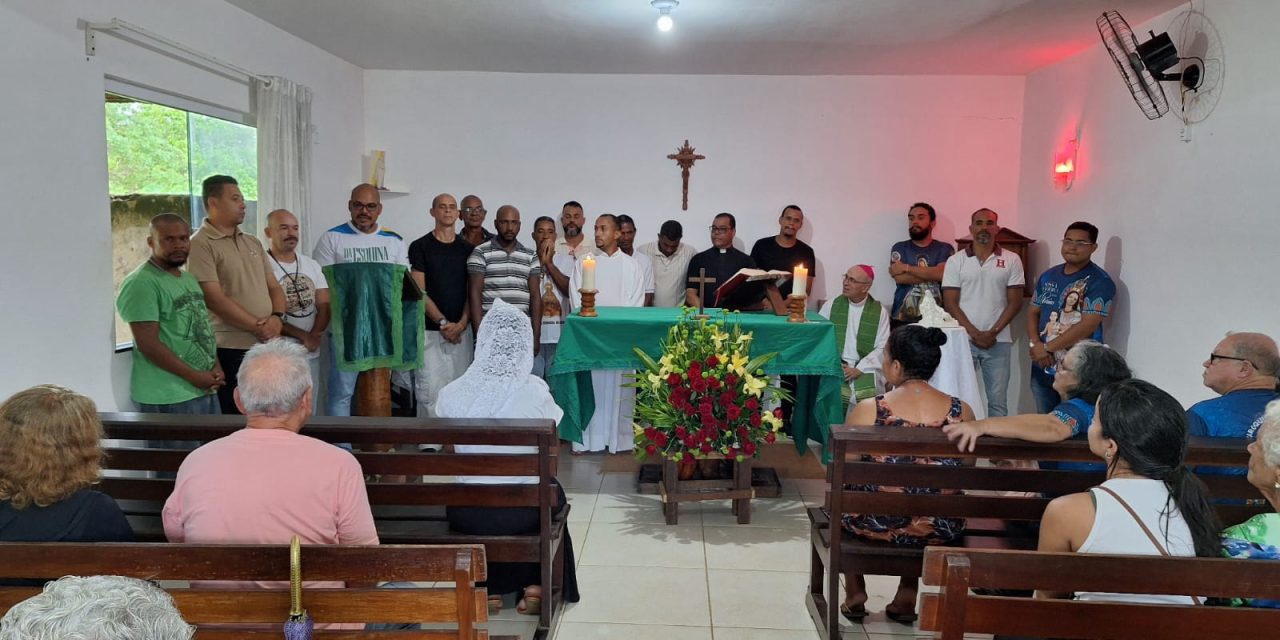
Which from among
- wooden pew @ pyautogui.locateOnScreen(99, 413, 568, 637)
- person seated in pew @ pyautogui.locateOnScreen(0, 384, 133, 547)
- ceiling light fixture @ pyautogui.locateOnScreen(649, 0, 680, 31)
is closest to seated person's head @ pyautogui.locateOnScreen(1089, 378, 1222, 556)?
wooden pew @ pyautogui.locateOnScreen(99, 413, 568, 637)

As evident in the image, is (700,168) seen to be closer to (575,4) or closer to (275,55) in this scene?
(575,4)

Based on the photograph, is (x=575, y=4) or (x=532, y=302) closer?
(x=575, y=4)

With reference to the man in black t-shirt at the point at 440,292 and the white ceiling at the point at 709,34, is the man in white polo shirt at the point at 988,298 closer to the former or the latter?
the white ceiling at the point at 709,34

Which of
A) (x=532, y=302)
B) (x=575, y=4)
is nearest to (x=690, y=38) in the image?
(x=575, y=4)

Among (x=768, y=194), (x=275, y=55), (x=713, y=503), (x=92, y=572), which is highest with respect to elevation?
(x=275, y=55)

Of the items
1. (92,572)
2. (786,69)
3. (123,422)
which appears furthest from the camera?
(786,69)

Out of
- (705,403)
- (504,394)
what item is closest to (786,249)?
(705,403)

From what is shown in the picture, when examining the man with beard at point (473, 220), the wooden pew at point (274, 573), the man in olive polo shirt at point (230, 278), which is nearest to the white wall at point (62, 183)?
the man in olive polo shirt at point (230, 278)

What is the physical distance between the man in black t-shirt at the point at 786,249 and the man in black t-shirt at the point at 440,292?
2.44 m

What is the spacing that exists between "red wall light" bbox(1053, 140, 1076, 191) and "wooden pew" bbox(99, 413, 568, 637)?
4.98m

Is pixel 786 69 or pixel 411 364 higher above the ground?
pixel 786 69

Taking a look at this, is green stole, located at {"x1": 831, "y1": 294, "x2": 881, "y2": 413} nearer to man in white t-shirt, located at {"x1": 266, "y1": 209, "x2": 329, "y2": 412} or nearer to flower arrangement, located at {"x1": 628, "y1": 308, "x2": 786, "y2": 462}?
flower arrangement, located at {"x1": 628, "y1": 308, "x2": 786, "y2": 462}

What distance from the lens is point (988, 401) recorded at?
6148 millimetres

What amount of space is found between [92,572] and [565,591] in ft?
6.13
